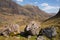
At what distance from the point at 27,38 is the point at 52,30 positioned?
29.0ft

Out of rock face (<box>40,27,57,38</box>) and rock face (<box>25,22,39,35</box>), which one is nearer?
rock face (<box>40,27,57,38</box>)

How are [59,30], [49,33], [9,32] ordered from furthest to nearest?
[9,32] → [59,30] → [49,33]

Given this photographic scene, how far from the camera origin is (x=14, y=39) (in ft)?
189

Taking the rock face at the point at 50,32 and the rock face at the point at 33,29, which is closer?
the rock face at the point at 50,32

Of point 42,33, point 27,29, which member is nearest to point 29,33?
point 27,29

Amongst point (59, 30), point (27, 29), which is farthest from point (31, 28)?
point (59, 30)

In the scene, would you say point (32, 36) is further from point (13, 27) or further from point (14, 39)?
point (13, 27)

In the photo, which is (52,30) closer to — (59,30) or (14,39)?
(59,30)

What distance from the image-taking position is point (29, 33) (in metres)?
61.5

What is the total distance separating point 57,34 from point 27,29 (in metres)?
11.7

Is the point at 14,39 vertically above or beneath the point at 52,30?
beneath

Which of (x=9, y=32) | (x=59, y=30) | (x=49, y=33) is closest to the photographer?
(x=49, y=33)

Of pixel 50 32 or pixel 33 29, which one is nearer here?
pixel 50 32

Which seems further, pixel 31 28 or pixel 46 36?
pixel 31 28
